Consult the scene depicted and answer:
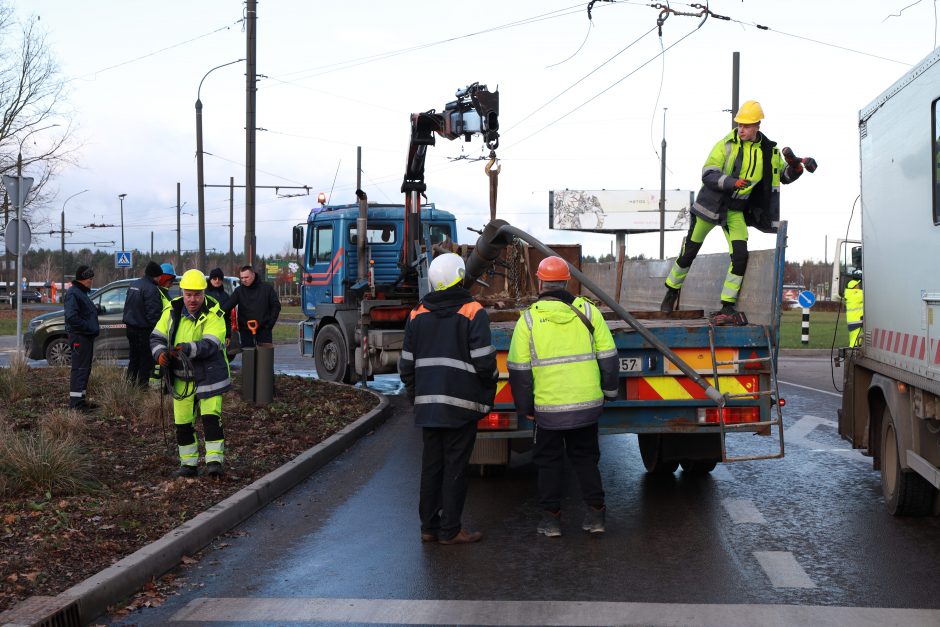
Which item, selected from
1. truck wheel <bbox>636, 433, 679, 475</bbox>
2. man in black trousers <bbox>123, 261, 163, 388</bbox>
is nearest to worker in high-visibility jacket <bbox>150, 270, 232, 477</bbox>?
truck wheel <bbox>636, 433, 679, 475</bbox>

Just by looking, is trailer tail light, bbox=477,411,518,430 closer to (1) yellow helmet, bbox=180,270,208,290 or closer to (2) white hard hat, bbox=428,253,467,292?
(2) white hard hat, bbox=428,253,467,292

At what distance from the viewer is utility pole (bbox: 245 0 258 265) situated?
59.6ft

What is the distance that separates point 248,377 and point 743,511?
710 centimetres

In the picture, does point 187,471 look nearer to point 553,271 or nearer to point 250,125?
point 553,271

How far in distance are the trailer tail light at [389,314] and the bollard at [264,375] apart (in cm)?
291

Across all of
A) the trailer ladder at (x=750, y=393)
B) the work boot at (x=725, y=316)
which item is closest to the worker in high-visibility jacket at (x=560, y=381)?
the trailer ladder at (x=750, y=393)

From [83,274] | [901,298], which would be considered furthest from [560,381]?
[83,274]

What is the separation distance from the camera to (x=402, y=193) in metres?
16.2

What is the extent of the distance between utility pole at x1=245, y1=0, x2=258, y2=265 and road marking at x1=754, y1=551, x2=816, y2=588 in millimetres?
12841

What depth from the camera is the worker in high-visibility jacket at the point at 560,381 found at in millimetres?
6551

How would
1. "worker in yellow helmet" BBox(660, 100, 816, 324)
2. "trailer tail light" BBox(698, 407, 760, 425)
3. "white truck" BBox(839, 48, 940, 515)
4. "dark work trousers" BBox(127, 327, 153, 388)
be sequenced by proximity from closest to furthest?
"white truck" BBox(839, 48, 940, 515) < "trailer tail light" BBox(698, 407, 760, 425) < "worker in yellow helmet" BBox(660, 100, 816, 324) < "dark work trousers" BBox(127, 327, 153, 388)

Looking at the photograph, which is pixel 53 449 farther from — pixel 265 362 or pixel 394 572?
pixel 265 362

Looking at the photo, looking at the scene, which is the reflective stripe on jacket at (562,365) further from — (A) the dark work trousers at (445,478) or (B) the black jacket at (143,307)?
(B) the black jacket at (143,307)

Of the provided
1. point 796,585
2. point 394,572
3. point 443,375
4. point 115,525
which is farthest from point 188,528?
point 796,585
